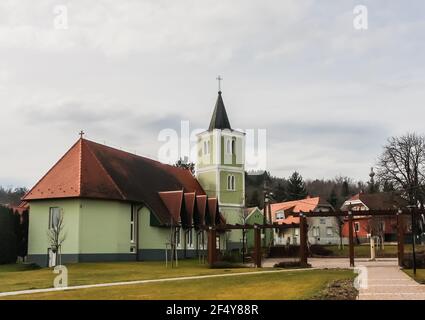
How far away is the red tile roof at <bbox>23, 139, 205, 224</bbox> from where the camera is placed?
42.6 metres

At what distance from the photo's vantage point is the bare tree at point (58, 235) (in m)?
39.4

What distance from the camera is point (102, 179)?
44.1m

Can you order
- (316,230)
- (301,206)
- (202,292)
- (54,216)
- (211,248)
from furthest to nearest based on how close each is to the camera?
1. (301,206)
2. (316,230)
3. (54,216)
4. (211,248)
5. (202,292)

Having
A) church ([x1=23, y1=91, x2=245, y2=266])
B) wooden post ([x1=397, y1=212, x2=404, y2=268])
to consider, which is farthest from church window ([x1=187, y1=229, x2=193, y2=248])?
wooden post ([x1=397, y1=212, x2=404, y2=268])

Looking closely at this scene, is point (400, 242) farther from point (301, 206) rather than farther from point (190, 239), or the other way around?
point (301, 206)

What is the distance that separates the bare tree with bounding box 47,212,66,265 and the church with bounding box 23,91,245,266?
192mm

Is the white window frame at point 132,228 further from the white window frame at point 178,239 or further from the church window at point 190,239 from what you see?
the church window at point 190,239

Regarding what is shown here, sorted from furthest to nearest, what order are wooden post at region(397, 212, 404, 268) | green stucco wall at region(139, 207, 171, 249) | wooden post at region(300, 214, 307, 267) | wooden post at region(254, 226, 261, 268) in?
1. green stucco wall at region(139, 207, 171, 249)
2. wooden post at region(254, 226, 261, 268)
3. wooden post at region(300, 214, 307, 267)
4. wooden post at region(397, 212, 404, 268)

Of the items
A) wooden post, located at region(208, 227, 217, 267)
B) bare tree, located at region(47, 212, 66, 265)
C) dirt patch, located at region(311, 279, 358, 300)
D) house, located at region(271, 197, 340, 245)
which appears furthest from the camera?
house, located at region(271, 197, 340, 245)

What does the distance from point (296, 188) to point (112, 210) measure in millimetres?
66449

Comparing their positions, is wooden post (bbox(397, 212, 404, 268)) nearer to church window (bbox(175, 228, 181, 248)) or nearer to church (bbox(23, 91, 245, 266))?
church (bbox(23, 91, 245, 266))

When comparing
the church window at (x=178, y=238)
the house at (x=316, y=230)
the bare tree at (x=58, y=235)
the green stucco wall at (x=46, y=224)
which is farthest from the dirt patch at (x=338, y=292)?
the house at (x=316, y=230)

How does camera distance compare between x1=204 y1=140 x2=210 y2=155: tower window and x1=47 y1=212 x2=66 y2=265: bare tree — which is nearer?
x1=47 y1=212 x2=66 y2=265: bare tree

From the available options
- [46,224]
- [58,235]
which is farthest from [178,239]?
[58,235]
